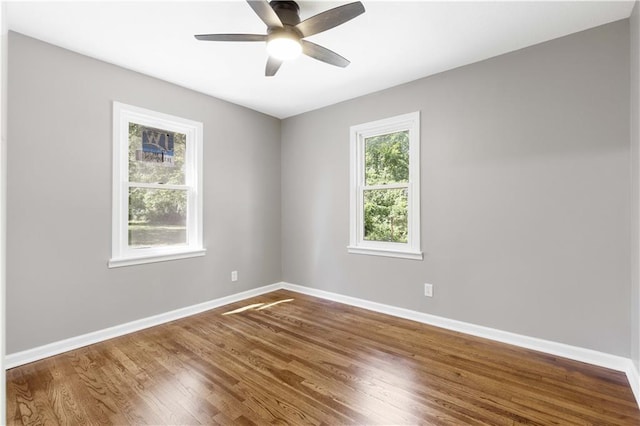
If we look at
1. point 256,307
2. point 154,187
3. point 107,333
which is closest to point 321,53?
point 154,187

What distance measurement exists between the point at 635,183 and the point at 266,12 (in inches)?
107

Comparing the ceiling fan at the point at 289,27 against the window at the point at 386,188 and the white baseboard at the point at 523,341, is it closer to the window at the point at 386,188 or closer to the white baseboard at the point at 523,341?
the window at the point at 386,188

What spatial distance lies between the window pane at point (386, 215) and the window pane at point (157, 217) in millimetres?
2225

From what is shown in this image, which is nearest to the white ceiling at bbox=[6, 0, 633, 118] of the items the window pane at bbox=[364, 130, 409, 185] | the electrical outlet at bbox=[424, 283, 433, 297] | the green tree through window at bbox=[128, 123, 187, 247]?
the window pane at bbox=[364, 130, 409, 185]

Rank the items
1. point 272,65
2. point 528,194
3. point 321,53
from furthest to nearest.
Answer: point 528,194 → point 272,65 → point 321,53

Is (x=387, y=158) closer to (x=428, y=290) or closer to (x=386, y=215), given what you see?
(x=386, y=215)

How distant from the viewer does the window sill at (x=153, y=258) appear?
2.90 m

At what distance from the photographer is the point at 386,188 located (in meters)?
3.61

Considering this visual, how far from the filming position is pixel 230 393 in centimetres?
200

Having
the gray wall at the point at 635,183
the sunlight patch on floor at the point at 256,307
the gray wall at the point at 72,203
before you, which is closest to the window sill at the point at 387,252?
the sunlight patch on floor at the point at 256,307

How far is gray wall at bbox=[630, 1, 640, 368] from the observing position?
200 cm

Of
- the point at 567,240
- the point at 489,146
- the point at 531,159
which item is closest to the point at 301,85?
the point at 489,146

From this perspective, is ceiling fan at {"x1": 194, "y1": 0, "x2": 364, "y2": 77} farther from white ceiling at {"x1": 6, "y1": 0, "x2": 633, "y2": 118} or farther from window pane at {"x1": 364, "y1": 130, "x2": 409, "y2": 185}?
window pane at {"x1": 364, "y1": 130, "x2": 409, "y2": 185}

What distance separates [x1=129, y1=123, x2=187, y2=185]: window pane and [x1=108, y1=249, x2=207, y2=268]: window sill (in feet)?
2.63
